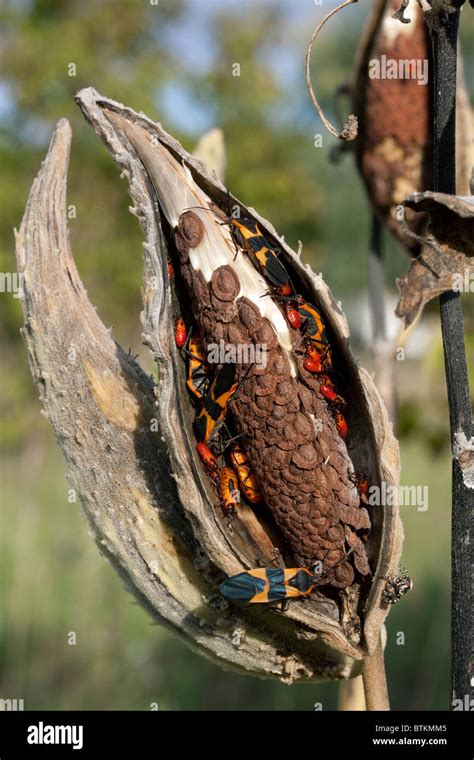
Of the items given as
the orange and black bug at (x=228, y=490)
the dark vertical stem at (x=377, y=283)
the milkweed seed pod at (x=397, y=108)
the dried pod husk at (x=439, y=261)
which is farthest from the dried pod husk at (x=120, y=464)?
the dark vertical stem at (x=377, y=283)

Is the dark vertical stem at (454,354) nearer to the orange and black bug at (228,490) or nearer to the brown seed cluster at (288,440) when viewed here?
the brown seed cluster at (288,440)

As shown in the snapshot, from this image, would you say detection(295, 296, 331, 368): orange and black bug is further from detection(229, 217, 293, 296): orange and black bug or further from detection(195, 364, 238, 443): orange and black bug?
detection(195, 364, 238, 443): orange and black bug

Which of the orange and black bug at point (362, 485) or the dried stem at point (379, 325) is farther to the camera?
the dried stem at point (379, 325)

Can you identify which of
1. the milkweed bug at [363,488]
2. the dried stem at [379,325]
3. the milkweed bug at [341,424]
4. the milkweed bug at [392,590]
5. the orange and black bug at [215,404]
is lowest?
the milkweed bug at [392,590]

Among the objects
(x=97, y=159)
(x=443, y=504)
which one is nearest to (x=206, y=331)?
(x=443, y=504)

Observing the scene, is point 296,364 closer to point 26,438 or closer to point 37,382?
point 37,382

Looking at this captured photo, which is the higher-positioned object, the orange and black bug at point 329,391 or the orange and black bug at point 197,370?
the orange and black bug at point 197,370
